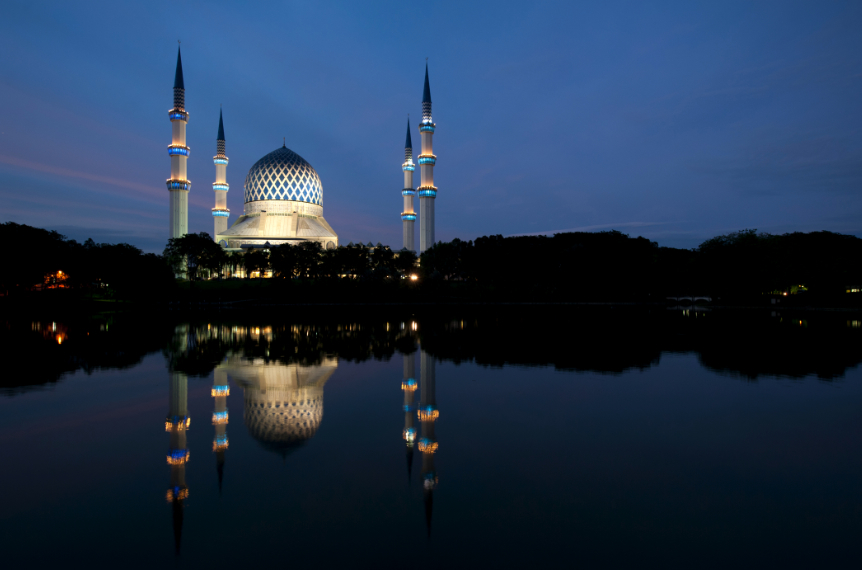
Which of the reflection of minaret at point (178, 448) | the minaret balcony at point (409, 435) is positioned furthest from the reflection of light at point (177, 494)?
the minaret balcony at point (409, 435)

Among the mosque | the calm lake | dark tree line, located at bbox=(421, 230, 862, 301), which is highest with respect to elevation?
the mosque

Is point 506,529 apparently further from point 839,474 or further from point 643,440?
point 839,474

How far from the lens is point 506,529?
439 centimetres

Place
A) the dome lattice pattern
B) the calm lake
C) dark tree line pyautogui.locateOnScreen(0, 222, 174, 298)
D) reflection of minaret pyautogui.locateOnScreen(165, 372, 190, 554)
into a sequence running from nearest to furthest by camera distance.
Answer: the calm lake
reflection of minaret pyautogui.locateOnScreen(165, 372, 190, 554)
the dome lattice pattern
dark tree line pyautogui.locateOnScreen(0, 222, 174, 298)

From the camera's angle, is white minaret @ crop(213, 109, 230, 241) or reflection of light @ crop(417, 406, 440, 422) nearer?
reflection of light @ crop(417, 406, 440, 422)

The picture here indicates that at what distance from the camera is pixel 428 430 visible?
7.28 meters

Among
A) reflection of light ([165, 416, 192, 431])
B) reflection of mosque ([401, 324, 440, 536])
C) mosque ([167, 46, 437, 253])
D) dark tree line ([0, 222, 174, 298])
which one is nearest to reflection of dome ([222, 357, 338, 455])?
reflection of light ([165, 416, 192, 431])

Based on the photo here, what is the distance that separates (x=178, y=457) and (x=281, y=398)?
2.88 meters

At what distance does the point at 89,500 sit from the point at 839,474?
7926mm

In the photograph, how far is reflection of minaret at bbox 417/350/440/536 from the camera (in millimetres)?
5176

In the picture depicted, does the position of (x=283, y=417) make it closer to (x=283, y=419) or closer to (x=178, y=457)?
(x=283, y=419)

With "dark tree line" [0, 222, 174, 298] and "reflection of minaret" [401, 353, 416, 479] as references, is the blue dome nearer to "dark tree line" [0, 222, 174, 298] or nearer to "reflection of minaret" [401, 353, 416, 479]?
"dark tree line" [0, 222, 174, 298]

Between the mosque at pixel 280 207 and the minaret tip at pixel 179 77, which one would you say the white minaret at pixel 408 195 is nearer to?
the mosque at pixel 280 207

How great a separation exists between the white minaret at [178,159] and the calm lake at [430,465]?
57314 mm
